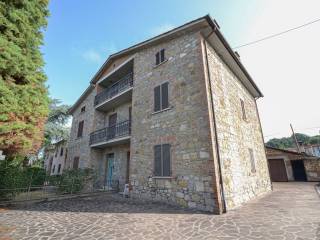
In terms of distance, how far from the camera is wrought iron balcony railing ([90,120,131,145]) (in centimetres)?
1133

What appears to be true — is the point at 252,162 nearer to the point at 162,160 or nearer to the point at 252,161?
the point at 252,161

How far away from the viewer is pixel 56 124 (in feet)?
77.5

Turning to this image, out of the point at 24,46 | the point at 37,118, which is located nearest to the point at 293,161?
the point at 37,118

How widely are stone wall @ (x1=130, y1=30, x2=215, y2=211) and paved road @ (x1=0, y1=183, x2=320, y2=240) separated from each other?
1063mm

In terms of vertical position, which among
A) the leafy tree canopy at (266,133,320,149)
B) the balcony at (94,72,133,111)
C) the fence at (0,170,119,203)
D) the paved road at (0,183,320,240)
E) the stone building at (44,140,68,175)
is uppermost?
the leafy tree canopy at (266,133,320,149)

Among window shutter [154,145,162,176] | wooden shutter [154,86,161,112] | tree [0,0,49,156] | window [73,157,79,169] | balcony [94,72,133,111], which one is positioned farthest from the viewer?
window [73,157,79,169]

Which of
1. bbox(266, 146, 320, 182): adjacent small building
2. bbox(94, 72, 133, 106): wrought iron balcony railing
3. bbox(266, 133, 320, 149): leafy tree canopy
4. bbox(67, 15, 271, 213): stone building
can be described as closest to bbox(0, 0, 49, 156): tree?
Answer: bbox(67, 15, 271, 213): stone building

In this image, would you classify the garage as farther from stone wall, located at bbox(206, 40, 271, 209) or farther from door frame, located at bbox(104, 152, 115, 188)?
door frame, located at bbox(104, 152, 115, 188)

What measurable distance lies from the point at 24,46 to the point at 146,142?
7.91m

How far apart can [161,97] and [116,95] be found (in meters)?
4.62

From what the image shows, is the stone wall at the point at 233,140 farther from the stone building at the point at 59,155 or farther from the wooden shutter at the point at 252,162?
the stone building at the point at 59,155

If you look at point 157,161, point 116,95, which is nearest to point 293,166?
point 157,161

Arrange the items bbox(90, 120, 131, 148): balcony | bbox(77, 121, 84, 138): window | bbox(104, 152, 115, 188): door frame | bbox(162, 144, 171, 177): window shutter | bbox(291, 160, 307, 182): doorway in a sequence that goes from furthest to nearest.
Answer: bbox(291, 160, 307, 182): doorway, bbox(77, 121, 84, 138): window, bbox(104, 152, 115, 188): door frame, bbox(90, 120, 131, 148): balcony, bbox(162, 144, 171, 177): window shutter

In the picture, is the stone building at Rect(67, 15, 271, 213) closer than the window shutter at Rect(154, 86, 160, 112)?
Yes
